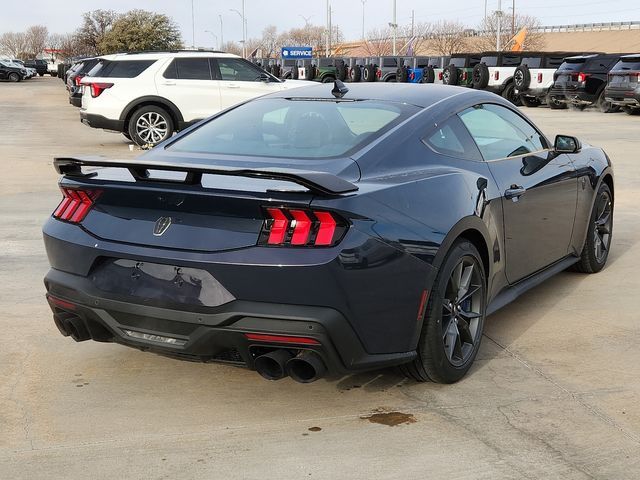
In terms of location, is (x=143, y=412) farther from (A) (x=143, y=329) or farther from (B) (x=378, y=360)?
(B) (x=378, y=360)

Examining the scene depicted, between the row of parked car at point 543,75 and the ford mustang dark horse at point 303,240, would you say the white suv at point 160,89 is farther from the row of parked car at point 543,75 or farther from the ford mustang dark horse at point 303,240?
the row of parked car at point 543,75

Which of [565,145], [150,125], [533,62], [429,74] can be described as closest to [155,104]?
[150,125]

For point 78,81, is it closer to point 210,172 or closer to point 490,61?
point 490,61

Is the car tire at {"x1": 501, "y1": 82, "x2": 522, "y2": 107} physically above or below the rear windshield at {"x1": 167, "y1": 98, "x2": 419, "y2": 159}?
below

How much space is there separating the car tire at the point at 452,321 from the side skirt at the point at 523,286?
0.28 m

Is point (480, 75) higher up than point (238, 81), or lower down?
lower down

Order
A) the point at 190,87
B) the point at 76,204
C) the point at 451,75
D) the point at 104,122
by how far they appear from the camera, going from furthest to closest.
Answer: the point at 451,75 < the point at 190,87 < the point at 104,122 < the point at 76,204

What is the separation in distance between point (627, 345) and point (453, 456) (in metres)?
1.86

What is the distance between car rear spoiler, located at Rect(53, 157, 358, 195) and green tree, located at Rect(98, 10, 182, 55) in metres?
89.1

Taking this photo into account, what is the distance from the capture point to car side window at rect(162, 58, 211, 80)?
52.4ft

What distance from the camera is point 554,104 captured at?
92.9 feet

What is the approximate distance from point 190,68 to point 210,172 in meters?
13.0

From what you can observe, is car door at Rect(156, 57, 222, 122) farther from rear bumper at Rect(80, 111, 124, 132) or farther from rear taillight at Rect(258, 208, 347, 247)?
rear taillight at Rect(258, 208, 347, 247)

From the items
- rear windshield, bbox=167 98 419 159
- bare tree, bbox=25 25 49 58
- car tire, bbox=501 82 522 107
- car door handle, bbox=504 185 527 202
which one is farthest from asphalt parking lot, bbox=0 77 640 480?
bare tree, bbox=25 25 49 58
